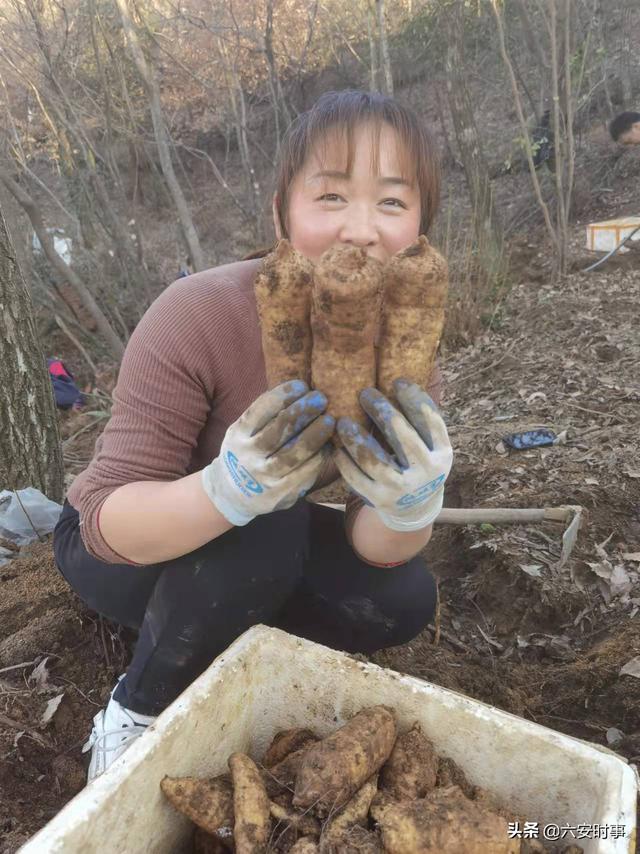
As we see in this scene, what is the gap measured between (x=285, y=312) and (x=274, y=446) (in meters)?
0.25

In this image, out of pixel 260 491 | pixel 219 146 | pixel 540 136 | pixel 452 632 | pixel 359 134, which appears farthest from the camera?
pixel 219 146

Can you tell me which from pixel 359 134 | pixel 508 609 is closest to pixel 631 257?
pixel 508 609

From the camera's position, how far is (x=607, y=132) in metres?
7.99

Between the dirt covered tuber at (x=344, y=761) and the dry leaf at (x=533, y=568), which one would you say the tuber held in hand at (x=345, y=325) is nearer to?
the dirt covered tuber at (x=344, y=761)

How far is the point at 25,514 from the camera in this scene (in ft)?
6.93

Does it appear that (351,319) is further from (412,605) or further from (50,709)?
(50,709)

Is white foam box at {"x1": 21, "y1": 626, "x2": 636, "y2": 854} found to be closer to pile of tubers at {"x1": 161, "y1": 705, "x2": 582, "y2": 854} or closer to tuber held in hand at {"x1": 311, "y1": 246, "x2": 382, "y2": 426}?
pile of tubers at {"x1": 161, "y1": 705, "x2": 582, "y2": 854}

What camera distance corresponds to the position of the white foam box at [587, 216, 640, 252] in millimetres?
5406

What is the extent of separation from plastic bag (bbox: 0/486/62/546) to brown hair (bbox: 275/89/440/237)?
1.36 m

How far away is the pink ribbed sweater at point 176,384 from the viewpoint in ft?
4.07

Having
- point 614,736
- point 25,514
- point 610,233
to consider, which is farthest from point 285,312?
point 610,233

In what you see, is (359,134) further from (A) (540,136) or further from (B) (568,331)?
(A) (540,136)

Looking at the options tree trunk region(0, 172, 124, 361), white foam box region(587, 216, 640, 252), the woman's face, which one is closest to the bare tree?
white foam box region(587, 216, 640, 252)

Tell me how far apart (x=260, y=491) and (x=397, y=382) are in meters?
0.31
